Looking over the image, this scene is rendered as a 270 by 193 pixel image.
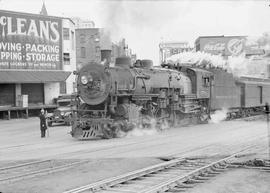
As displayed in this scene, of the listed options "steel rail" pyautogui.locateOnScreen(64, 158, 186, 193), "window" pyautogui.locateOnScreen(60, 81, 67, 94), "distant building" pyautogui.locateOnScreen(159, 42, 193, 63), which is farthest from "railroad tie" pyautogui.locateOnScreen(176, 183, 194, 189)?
"distant building" pyautogui.locateOnScreen(159, 42, 193, 63)

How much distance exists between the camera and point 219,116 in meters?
28.1

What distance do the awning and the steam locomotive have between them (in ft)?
51.2

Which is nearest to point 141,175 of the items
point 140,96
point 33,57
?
point 140,96

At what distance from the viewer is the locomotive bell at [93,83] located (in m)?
18.9

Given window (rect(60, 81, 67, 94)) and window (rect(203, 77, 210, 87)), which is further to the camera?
window (rect(60, 81, 67, 94))

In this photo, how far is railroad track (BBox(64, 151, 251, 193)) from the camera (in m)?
8.45

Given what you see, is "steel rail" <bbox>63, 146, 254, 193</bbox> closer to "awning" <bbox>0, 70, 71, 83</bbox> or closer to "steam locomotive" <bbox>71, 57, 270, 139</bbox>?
"steam locomotive" <bbox>71, 57, 270, 139</bbox>

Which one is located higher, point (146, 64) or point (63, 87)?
point (146, 64)

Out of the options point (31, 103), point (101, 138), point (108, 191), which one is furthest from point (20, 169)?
point (31, 103)

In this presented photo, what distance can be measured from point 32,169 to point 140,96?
9.59 meters

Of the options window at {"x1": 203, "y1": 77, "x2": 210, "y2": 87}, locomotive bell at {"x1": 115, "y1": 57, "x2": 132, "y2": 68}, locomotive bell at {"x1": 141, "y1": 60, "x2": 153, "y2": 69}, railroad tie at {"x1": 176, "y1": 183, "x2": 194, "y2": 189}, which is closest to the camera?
railroad tie at {"x1": 176, "y1": 183, "x2": 194, "y2": 189}

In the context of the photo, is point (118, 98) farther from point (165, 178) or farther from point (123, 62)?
point (165, 178)

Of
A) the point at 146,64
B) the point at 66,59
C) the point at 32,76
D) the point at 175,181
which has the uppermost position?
the point at 66,59

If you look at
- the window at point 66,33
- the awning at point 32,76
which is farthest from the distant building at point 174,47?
the awning at point 32,76
